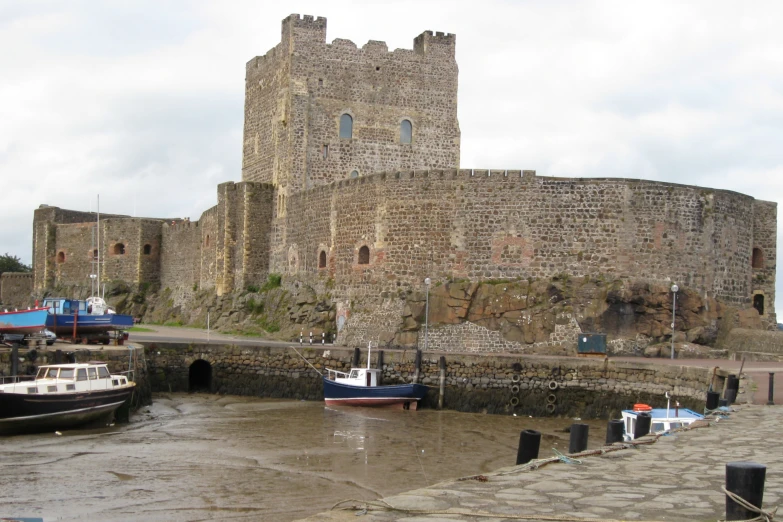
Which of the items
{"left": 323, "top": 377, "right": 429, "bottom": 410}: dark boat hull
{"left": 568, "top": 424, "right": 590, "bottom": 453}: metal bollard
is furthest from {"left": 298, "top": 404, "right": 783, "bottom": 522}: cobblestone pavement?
{"left": 323, "top": 377, "right": 429, "bottom": 410}: dark boat hull

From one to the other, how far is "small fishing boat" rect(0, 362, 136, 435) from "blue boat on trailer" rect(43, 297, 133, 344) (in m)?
5.78

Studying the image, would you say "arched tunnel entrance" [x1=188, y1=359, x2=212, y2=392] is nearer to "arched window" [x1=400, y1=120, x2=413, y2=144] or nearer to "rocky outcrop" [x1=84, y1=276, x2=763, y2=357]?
"rocky outcrop" [x1=84, y1=276, x2=763, y2=357]

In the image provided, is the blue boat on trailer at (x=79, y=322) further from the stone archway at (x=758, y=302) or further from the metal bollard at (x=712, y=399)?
the stone archway at (x=758, y=302)

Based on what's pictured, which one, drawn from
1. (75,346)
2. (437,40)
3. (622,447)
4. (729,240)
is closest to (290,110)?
(437,40)

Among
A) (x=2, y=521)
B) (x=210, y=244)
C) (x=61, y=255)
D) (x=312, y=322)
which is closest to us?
(x=2, y=521)

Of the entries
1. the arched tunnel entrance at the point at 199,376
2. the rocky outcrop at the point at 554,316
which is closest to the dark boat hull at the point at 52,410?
the arched tunnel entrance at the point at 199,376

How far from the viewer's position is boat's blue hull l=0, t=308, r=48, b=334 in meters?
26.0

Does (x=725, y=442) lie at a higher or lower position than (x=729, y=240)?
lower

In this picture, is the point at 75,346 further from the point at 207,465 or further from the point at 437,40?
the point at 437,40

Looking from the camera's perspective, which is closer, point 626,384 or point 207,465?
point 207,465

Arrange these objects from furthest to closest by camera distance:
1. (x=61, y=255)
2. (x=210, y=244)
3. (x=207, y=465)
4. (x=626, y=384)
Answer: (x=61, y=255) < (x=210, y=244) < (x=626, y=384) < (x=207, y=465)

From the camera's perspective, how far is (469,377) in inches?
1031

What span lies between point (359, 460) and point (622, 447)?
7838 millimetres

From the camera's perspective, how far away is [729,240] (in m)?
30.4
